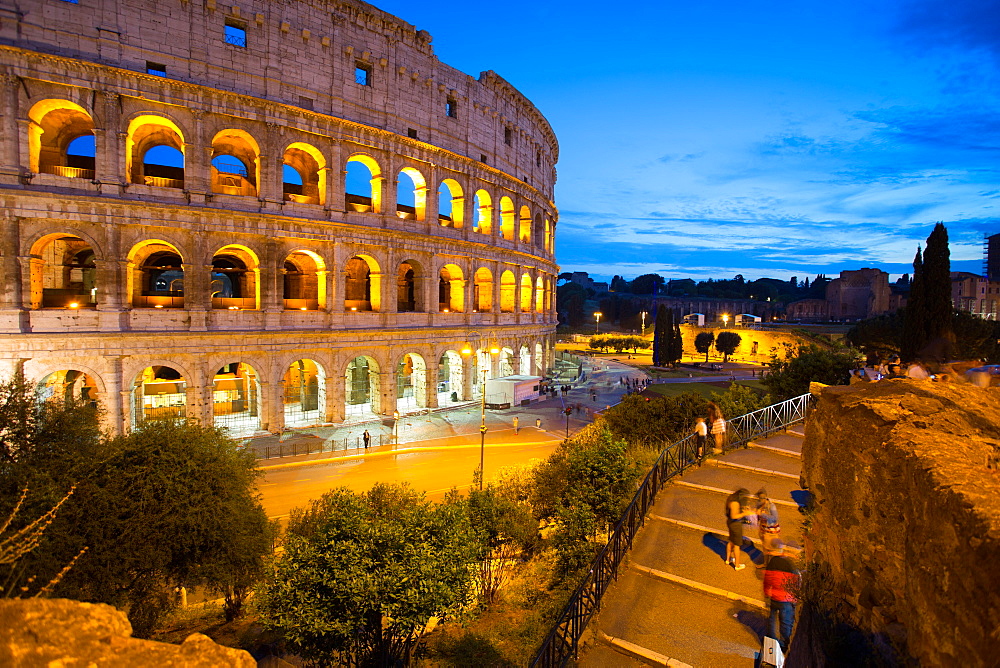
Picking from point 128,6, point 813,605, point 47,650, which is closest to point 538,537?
point 813,605

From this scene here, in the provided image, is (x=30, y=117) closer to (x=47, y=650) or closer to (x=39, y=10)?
(x=39, y=10)

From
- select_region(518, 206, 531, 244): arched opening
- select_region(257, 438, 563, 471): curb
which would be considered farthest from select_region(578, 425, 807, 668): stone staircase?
select_region(518, 206, 531, 244): arched opening

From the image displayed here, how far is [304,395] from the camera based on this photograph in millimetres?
26719

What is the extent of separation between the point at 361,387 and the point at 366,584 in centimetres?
2290

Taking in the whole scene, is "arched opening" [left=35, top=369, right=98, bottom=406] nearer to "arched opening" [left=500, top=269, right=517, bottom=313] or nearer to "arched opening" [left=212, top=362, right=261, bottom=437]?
"arched opening" [left=212, top=362, right=261, bottom=437]

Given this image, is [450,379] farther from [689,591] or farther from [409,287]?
[689,591]

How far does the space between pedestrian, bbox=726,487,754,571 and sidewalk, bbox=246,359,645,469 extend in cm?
1590

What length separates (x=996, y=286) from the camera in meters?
66.9

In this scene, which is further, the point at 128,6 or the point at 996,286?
the point at 996,286

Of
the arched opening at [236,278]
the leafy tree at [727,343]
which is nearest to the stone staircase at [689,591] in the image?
the arched opening at [236,278]

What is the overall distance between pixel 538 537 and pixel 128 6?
2572 cm

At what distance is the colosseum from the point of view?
19406 millimetres

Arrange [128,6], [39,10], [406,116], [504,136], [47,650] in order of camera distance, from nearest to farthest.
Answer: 1. [47,650]
2. [39,10]
3. [128,6]
4. [406,116]
5. [504,136]

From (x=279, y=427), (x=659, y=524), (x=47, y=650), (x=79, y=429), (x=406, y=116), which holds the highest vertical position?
(x=406, y=116)
